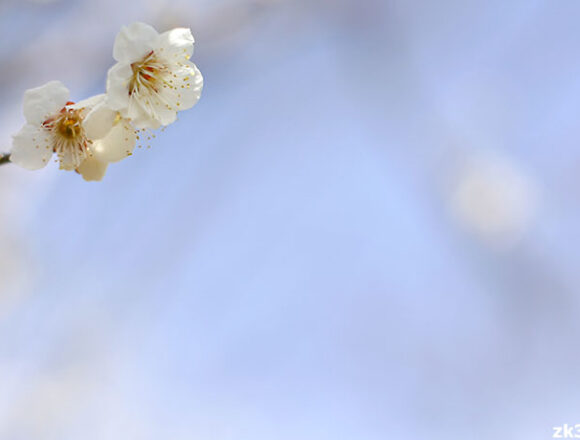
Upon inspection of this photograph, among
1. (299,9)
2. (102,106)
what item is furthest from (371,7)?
(102,106)

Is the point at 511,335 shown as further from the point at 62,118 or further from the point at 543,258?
the point at 62,118

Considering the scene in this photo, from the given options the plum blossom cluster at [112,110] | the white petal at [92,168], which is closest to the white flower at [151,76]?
the plum blossom cluster at [112,110]

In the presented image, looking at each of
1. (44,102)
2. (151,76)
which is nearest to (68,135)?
(44,102)

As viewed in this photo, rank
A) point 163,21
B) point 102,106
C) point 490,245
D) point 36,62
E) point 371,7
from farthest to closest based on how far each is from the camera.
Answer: point 490,245, point 371,7, point 163,21, point 36,62, point 102,106

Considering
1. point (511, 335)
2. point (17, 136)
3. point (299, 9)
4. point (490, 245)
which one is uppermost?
point (299, 9)

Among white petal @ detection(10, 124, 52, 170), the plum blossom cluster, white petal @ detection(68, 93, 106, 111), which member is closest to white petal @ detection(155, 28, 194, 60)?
the plum blossom cluster

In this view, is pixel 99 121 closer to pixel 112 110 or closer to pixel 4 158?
pixel 112 110

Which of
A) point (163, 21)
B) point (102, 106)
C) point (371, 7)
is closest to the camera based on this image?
point (102, 106)
